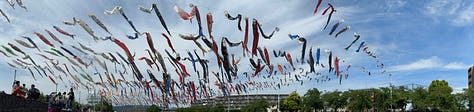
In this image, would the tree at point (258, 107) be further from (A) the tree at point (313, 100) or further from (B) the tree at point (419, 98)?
(B) the tree at point (419, 98)

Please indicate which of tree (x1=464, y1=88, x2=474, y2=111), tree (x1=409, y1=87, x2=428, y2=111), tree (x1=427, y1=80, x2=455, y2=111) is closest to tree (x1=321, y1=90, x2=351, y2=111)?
tree (x1=409, y1=87, x2=428, y2=111)

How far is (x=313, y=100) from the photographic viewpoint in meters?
68.9

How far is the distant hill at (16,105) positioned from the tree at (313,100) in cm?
5814

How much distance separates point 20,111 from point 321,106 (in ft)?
199

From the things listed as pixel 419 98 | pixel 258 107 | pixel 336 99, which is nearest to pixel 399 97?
pixel 419 98

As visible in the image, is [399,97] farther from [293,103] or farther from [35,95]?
[35,95]

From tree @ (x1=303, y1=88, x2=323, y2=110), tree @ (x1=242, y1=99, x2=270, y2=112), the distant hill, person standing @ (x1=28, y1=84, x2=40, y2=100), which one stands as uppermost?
person standing @ (x1=28, y1=84, x2=40, y2=100)

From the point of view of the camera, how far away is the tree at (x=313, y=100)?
6881cm

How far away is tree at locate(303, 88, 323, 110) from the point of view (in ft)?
226

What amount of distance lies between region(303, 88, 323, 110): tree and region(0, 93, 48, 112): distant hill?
2289 inches

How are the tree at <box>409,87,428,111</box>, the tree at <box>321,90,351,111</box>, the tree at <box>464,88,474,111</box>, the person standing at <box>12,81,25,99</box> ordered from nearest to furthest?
the person standing at <box>12,81,25,99</box>, the tree at <box>464,88,474,111</box>, the tree at <box>409,87,428,111</box>, the tree at <box>321,90,351,111</box>

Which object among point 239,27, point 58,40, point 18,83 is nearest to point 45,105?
point 18,83

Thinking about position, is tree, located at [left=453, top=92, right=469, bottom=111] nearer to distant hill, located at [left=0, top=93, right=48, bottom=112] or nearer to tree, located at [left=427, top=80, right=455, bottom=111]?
tree, located at [left=427, top=80, right=455, bottom=111]

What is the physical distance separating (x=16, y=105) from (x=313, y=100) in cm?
6025
